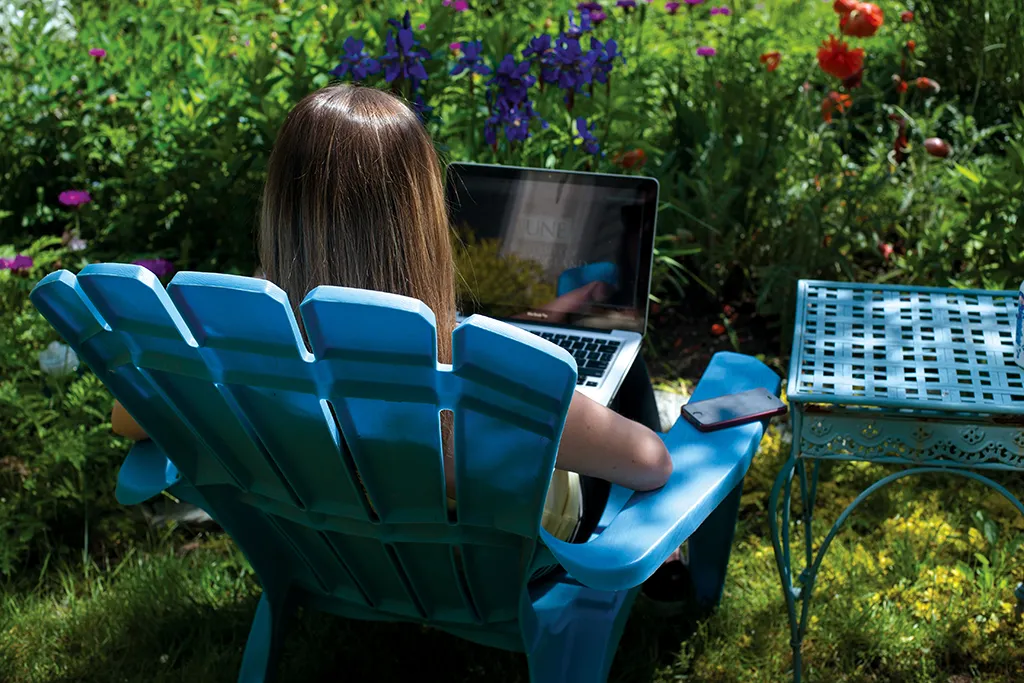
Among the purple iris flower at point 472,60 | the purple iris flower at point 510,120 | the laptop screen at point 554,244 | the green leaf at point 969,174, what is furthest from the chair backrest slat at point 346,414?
the green leaf at point 969,174

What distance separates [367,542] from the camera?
5.61 ft

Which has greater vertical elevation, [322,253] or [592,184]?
[322,253]

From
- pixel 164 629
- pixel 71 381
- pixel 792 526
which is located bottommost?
pixel 792 526

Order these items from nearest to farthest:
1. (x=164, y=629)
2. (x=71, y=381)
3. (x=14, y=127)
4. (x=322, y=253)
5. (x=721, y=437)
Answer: (x=322, y=253) < (x=721, y=437) < (x=164, y=629) < (x=71, y=381) < (x=14, y=127)

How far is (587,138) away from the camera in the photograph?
114 inches

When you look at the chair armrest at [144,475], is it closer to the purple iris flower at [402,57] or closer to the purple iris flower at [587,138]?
the purple iris flower at [402,57]

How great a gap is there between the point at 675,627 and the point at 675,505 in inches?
33.7

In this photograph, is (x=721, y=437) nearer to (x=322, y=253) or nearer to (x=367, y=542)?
(x=367, y=542)

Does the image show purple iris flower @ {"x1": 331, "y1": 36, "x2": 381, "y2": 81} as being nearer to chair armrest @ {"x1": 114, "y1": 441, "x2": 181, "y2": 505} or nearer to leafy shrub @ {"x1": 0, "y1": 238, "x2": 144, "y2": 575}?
leafy shrub @ {"x1": 0, "y1": 238, "x2": 144, "y2": 575}

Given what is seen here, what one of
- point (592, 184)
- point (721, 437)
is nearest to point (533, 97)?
point (592, 184)

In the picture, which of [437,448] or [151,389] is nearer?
[437,448]

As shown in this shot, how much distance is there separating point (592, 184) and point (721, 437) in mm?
666

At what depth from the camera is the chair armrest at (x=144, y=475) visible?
5.72ft

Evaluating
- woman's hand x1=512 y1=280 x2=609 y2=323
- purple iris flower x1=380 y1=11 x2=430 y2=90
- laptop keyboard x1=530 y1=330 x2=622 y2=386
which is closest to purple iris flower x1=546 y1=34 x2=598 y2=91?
purple iris flower x1=380 y1=11 x2=430 y2=90
